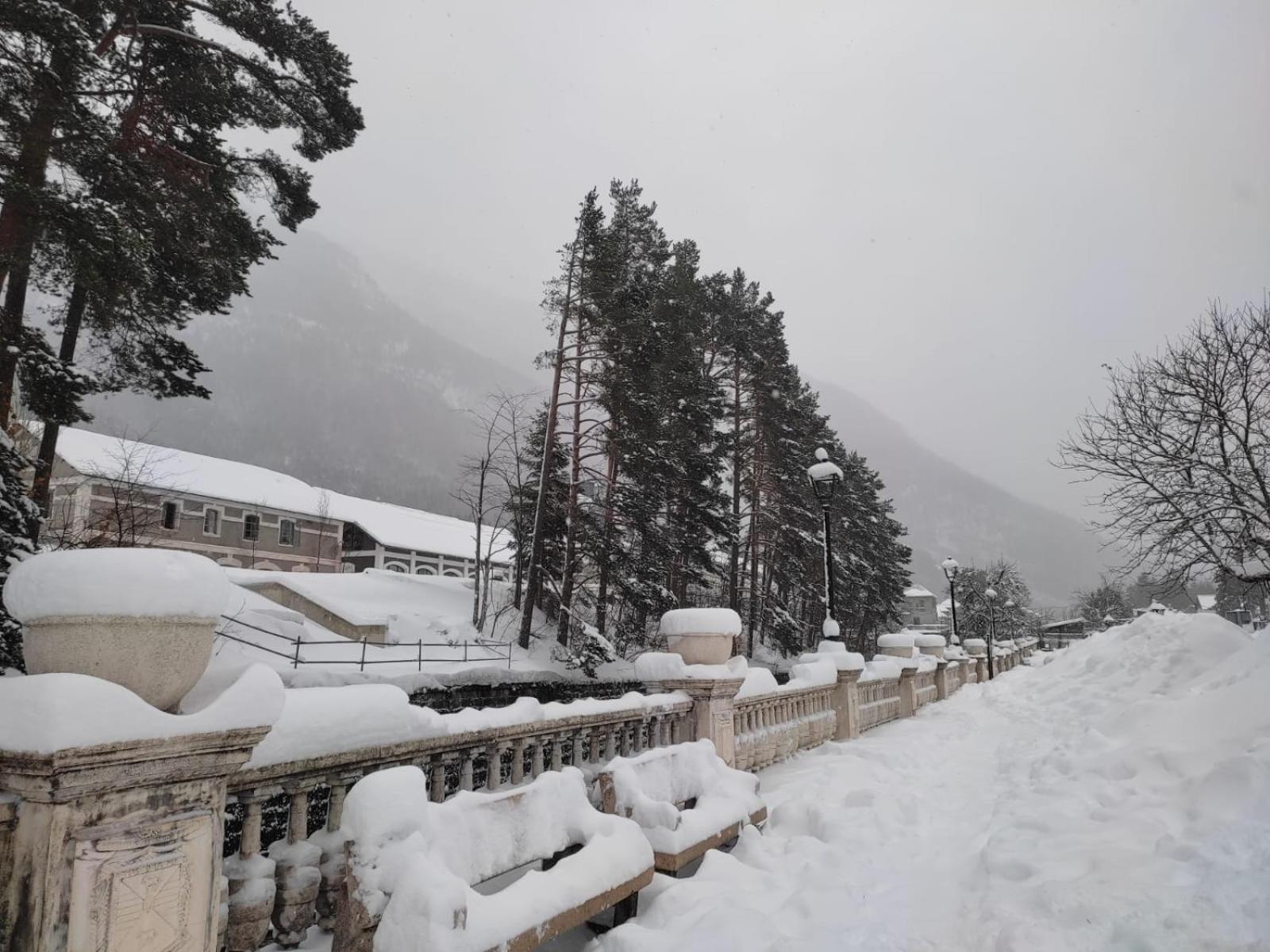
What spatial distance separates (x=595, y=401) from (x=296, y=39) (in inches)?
471

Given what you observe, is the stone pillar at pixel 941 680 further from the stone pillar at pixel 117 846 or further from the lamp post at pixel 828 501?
the stone pillar at pixel 117 846

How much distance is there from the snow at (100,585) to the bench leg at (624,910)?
2789mm

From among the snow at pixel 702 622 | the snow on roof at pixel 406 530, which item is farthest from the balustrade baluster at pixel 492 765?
the snow on roof at pixel 406 530

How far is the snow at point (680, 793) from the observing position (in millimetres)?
4242

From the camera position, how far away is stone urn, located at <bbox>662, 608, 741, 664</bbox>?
6418 millimetres

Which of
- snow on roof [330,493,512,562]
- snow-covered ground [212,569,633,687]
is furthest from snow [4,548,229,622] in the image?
snow on roof [330,493,512,562]

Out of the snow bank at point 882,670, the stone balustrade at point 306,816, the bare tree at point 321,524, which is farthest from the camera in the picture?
the bare tree at point 321,524

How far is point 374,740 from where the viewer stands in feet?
10.6

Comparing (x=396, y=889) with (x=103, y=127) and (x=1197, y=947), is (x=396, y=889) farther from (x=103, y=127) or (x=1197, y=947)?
(x=103, y=127)

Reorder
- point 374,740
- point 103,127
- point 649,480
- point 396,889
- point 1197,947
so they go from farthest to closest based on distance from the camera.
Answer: point 649,480 → point 103,127 → point 374,740 → point 1197,947 → point 396,889

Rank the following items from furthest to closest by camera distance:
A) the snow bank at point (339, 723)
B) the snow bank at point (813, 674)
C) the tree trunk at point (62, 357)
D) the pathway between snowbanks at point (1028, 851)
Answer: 1. the tree trunk at point (62, 357)
2. the snow bank at point (813, 674)
3. the pathway between snowbanks at point (1028, 851)
4. the snow bank at point (339, 723)

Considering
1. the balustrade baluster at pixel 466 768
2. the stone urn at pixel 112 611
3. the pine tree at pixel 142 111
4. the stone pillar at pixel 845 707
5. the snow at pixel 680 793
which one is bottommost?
the stone pillar at pixel 845 707

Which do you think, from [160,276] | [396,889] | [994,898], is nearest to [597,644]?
[160,276]

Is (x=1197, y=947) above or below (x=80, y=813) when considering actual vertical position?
below
